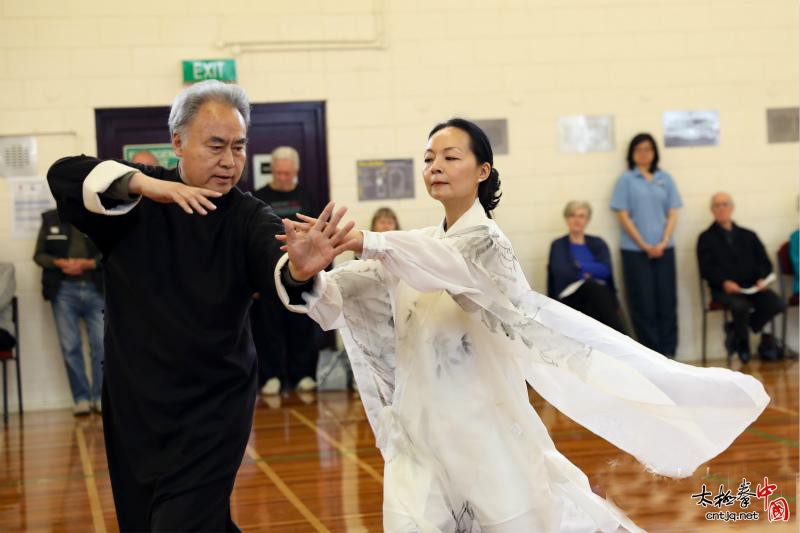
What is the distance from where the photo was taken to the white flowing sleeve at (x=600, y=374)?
3.18 meters

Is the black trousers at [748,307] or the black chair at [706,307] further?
the black chair at [706,307]

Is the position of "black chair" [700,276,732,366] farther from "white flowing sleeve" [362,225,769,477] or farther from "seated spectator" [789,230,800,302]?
"white flowing sleeve" [362,225,769,477]

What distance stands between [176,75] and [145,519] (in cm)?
633

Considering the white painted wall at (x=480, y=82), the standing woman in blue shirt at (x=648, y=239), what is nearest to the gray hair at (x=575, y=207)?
the white painted wall at (x=480, y=82)

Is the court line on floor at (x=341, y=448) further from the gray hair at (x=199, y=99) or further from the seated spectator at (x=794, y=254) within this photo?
the seated spectator at (x=794, y=254)

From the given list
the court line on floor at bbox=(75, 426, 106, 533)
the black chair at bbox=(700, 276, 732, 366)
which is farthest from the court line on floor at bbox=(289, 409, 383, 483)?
the black chair at bbox=(700, 276, 732, 366)

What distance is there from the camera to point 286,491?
190 inches

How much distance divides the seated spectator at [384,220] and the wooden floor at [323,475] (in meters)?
1.58

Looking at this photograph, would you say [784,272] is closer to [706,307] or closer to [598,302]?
[706,307]

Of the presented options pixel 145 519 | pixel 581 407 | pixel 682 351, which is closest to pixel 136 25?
pixel 682 351

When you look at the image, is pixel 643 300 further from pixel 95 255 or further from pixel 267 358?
pixel 95 255

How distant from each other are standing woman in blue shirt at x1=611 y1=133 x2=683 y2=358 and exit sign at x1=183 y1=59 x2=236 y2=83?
11.1ft

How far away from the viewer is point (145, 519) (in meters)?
2.45

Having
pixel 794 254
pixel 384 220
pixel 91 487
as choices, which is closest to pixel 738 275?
pixel 794 254
